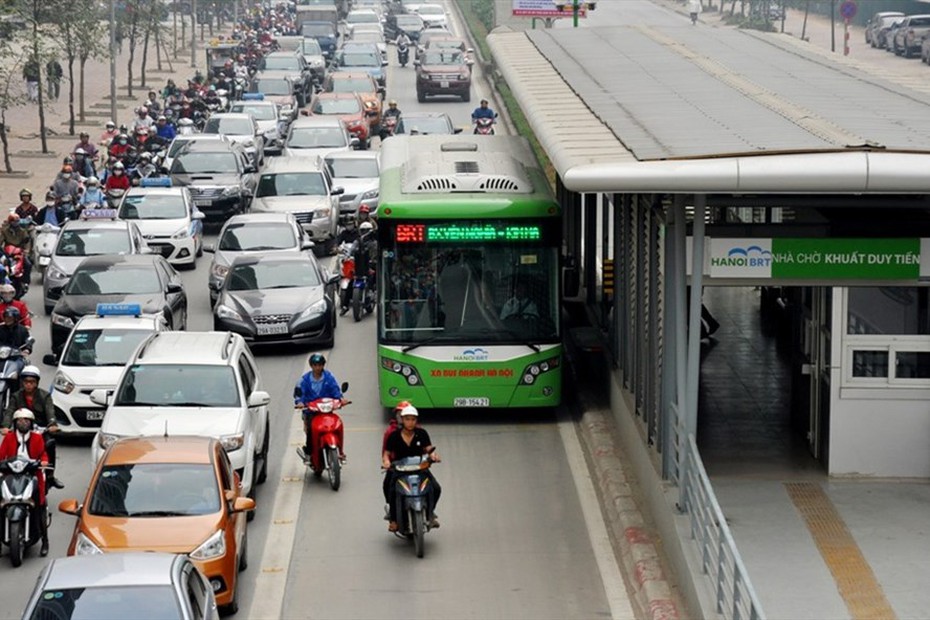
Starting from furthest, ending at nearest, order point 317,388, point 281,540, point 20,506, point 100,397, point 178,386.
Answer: point 317,388 < point 100,397 < point 178,386 < point 281,540 < point 20,506

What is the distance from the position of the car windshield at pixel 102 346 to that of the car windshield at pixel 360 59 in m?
44.5

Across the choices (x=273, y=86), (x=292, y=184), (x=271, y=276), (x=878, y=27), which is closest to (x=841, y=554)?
(x=271, y=276)

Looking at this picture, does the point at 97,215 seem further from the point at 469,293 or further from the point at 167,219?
the point at 469,293

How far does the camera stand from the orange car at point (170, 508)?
15.1 meters

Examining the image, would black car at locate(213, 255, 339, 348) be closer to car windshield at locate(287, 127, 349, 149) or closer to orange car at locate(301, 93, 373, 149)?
car windshield at locate(287, 127, 349, 149)

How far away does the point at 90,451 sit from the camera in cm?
2145

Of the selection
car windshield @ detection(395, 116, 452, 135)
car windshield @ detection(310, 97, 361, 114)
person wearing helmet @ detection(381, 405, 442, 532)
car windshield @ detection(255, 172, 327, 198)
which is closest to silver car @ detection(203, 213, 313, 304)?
car windshield @ detection(255, 172, 327, 198)

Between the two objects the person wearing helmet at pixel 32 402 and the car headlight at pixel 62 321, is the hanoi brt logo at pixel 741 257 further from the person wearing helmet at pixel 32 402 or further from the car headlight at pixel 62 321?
the car headlight at pixel 62 321

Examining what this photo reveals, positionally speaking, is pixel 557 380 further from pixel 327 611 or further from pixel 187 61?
pixel 187 61

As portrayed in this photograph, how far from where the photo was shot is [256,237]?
1204 inches

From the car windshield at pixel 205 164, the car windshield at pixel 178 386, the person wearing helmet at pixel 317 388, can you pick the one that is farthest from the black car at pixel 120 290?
the car windshield at pixel 205 164

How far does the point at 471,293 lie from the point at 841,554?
733cm

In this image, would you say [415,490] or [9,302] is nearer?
[415,490]

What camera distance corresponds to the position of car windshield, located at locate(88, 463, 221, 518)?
15.5 metres
